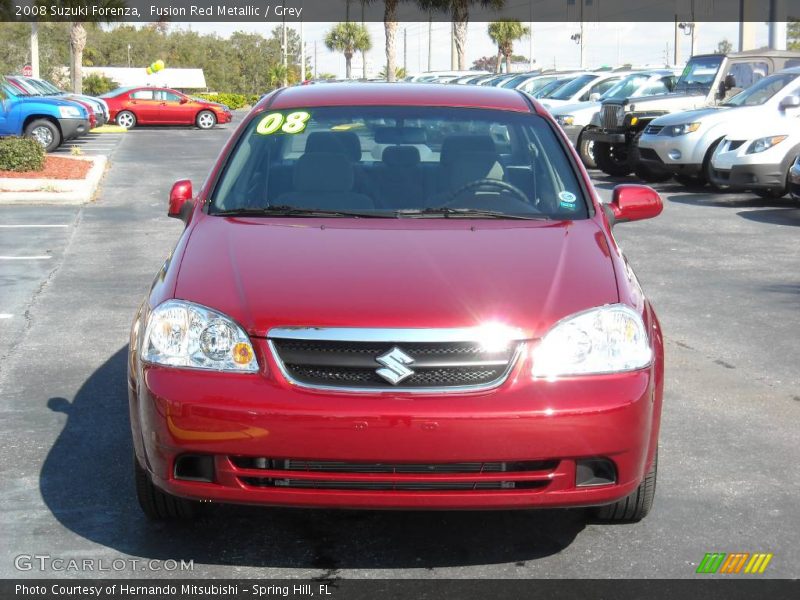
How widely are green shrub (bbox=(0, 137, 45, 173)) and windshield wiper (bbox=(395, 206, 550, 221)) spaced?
1492 centimetres

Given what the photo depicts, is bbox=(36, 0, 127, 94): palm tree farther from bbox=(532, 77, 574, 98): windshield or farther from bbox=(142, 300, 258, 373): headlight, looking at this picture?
bbox=(142, 300, 258, 373): headlight

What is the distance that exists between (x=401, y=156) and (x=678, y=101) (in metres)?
15.3

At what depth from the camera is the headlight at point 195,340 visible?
3.85 metres

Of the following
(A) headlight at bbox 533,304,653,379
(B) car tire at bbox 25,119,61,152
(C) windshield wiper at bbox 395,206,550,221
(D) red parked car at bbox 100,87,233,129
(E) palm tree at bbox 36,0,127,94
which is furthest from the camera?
(E) palm tree at bbox 36,0,127,94

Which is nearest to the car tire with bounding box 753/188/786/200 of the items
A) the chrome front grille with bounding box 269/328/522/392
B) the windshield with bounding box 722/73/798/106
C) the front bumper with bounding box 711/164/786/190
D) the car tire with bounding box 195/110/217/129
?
the front bumper with bounding box 711/164/786/190

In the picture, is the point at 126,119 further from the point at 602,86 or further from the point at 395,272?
the point at 395,272

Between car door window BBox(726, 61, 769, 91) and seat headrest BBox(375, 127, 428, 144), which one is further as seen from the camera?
car door window BBox(726, 61, 769, 91)

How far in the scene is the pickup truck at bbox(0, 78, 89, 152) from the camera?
2425 centimetres

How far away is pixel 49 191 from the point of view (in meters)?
16.3

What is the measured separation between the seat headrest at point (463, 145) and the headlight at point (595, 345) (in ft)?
4.92

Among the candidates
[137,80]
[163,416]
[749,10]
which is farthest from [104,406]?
[137,80]

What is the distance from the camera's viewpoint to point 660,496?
15.5 feet
